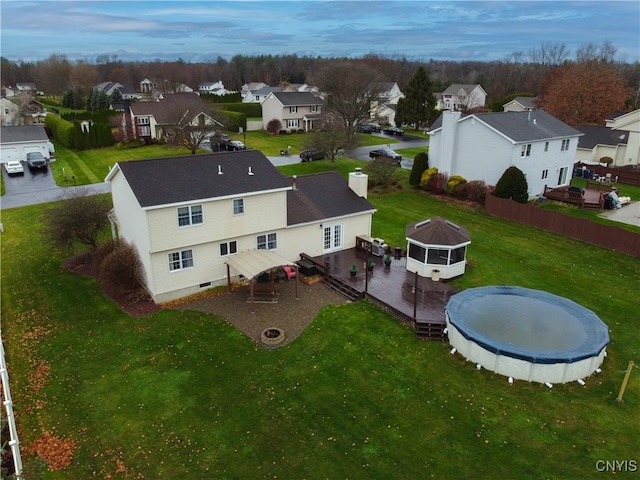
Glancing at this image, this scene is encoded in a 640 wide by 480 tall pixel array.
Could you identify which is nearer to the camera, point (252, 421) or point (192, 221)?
point (252, 421)

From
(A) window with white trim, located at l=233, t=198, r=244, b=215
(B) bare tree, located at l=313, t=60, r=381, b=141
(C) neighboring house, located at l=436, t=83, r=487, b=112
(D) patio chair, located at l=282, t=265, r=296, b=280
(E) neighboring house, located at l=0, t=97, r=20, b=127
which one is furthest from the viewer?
A: (C) neighboring house, located at l=436, t=83, r=487, b=112

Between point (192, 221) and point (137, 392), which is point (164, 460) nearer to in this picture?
point (137, 392)

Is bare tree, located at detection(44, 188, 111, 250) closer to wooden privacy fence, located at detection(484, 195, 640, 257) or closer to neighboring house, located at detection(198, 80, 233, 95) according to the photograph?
wooden privacy fence, located at detection(484, 195, 640, 257)

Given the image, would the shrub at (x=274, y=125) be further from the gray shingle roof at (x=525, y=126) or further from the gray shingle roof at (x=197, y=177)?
the gray shingle roof at (x=197, y=177)

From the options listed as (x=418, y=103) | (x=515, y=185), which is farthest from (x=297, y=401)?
(x=418, y=103)

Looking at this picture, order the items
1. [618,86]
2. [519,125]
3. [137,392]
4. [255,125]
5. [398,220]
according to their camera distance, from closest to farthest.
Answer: [137,392]
[398,220]
[519,125]
[618,86]
[255,125]

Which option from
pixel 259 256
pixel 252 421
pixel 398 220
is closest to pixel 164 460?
pixel 252 421

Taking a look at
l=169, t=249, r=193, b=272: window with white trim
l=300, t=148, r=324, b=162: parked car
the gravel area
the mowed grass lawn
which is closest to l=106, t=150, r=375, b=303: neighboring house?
l=169, t=249, r=193, b=272: window with white trim

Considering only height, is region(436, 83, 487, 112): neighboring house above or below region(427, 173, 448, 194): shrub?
above
